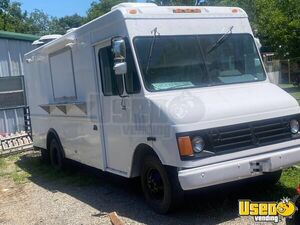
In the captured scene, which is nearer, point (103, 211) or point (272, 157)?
point (272, 157)

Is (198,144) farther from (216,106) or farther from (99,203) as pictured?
(99,203)

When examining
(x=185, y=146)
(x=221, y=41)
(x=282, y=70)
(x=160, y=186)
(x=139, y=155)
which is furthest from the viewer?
(x=282, y=70)

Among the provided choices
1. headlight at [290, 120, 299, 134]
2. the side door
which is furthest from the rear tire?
headlight at [290, 120, 299, 134]

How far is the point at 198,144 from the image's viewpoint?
588cm

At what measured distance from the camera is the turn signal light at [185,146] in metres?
5.78

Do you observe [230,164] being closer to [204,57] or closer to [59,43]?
[204,57]

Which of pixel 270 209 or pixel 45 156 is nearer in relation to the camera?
pixel 270 209

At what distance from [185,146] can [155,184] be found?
1.09 meters

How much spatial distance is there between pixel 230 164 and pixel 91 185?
380 cm

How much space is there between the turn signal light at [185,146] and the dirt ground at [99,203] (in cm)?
98

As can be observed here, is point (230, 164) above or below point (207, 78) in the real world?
below

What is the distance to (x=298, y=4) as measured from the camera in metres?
24.3

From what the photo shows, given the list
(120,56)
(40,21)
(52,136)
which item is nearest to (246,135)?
(120,56)

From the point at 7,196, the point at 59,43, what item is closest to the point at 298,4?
the point at 59,43
